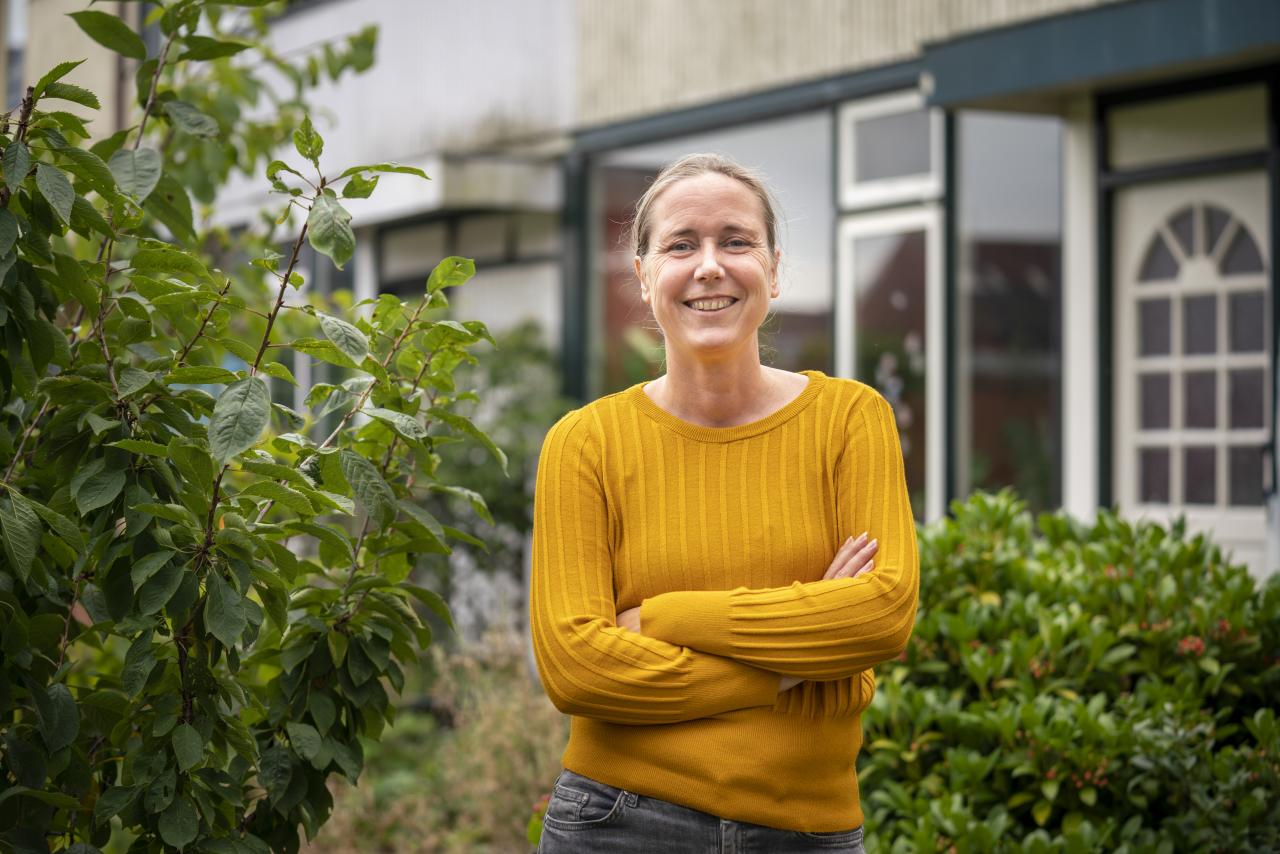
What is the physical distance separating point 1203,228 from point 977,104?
1279 millimetres

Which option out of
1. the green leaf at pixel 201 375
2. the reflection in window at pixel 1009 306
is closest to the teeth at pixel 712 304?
the green leaf at pixel 201 375

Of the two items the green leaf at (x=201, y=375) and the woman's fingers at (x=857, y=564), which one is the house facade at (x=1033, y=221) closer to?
the woman's fingers at (x=857, y=564)

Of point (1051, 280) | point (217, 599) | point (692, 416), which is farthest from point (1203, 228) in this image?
point (217, 599)

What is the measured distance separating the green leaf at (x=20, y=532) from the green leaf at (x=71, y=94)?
25.7 inches

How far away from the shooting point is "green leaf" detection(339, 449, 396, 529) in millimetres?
2621

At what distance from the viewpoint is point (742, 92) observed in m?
9.78

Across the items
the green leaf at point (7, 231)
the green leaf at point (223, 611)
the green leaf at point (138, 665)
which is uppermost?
the green leaf at point (7, 231)

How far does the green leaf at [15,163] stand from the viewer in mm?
2355

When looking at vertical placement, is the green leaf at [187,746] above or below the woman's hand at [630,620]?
below

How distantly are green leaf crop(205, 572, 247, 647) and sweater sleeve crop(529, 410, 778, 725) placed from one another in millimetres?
485

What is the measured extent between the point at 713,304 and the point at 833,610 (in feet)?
1.78

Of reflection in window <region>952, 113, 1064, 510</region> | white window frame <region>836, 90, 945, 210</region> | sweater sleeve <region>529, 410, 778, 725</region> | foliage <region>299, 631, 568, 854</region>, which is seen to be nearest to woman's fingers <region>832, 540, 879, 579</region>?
sweater sleeve <region>529, 410, 778, 725</region>

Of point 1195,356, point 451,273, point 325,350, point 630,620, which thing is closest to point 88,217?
point 325,350

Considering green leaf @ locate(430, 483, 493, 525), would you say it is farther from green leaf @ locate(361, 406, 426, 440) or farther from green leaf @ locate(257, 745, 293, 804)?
green leaf @ locate(257, 745, 293, 804)
